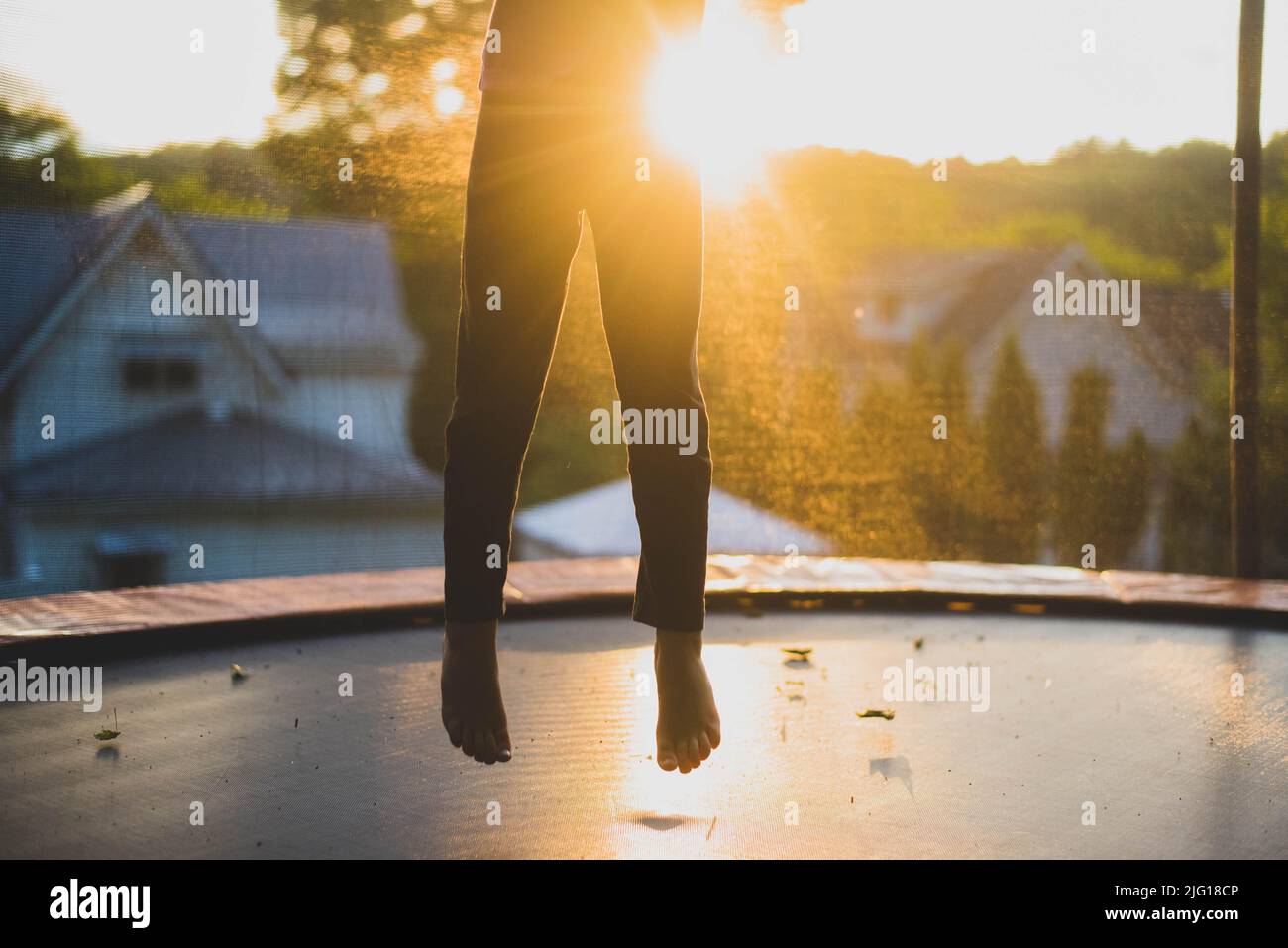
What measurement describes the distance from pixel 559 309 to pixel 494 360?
0.30 feet

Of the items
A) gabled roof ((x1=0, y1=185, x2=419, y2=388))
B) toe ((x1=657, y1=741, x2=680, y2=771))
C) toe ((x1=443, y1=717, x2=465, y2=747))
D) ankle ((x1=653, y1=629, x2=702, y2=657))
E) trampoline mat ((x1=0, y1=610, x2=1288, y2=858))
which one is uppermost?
gabled roof ((x1=0, y1=185, x2=419, y2=388))

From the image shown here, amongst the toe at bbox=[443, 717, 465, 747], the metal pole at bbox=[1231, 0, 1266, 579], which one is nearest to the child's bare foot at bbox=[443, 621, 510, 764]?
the toe at bbox=[443, 717, 465, 747]

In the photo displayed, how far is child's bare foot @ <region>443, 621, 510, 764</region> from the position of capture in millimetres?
1176

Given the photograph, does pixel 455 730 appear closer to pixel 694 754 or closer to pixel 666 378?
pixel 694 754

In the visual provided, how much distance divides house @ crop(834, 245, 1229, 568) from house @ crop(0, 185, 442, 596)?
1.58 metres

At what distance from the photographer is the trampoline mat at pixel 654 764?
1.08m

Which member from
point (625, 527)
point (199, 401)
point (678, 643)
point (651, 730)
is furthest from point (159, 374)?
point (678, 643)

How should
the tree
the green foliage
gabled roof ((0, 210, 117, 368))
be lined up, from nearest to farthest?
gabled roof ((0, 210, 117, 368)) < the green foliage < the tree

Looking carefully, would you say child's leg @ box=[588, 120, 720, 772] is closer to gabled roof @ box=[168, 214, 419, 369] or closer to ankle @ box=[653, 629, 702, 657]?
ankle @ box=[653, 629, 702, 657]

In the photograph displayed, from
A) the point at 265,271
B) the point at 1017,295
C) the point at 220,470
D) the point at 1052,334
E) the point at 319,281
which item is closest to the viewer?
the point at 265,271

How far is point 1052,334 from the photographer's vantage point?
166 inches

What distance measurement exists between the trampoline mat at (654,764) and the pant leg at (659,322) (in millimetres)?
253

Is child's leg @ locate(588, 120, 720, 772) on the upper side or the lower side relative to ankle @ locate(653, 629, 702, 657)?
upper
